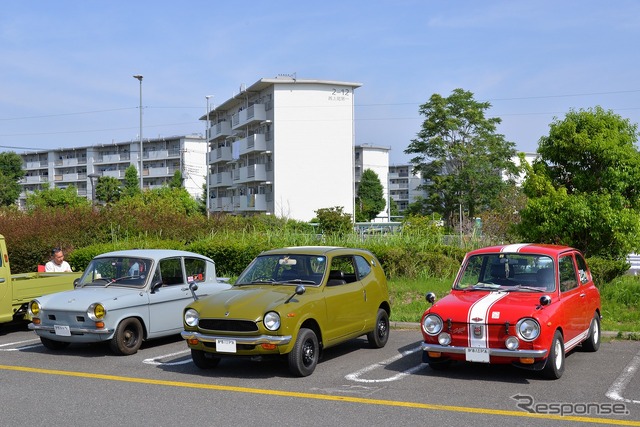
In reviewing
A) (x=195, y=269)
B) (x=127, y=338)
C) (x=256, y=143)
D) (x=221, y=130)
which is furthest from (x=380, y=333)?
(x=221, y=130)

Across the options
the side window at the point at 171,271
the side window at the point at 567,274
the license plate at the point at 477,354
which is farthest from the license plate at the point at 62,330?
the side window at the point at 567,274

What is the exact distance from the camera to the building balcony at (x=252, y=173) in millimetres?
57594

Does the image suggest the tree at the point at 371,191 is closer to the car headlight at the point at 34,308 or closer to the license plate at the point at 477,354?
the car headlight at the point at 34,308

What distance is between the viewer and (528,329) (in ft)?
26.8

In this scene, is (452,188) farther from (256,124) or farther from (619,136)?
(619,136)

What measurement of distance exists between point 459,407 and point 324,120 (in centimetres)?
5017

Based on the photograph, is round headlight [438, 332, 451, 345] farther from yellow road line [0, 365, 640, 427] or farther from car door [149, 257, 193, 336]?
car door [149, 257, 193, 336]

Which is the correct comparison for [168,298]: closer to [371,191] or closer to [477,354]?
[477,354]

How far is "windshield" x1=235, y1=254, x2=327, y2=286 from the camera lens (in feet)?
32.4

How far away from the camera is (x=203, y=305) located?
9.17m

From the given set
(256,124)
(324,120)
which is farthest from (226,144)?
(324,120)

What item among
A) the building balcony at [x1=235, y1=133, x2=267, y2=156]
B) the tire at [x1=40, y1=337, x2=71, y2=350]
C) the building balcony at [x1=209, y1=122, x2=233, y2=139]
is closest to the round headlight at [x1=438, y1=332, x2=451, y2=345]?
the tire at [x1=40, y1=337, x2=71, y2=350]

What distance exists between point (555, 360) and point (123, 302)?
643 cm

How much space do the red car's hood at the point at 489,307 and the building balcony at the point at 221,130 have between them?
59.0m
